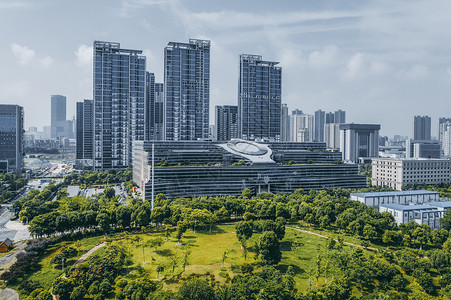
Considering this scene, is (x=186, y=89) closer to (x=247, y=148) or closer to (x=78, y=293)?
(x=247, y=148)

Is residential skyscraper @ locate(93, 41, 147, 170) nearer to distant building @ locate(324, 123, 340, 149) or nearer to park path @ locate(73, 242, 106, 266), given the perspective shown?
park path @ locate(73, 242, 106, 266)

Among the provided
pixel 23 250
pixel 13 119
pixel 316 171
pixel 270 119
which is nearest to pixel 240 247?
pixel 23 250

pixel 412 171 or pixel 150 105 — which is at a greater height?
pixel 150 105

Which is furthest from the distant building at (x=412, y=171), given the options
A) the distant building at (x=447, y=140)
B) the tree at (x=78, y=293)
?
the tree at (x=78, y=293)

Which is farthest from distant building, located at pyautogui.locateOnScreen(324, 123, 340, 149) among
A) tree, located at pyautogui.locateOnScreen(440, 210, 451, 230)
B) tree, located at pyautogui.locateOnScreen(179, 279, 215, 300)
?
tree, located at pyautogui.locateOnScreen(179, 279, 215, 300)

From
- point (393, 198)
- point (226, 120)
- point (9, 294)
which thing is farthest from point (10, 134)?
point (393, 198)

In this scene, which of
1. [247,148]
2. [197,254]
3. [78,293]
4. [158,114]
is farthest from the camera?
[158,114]
